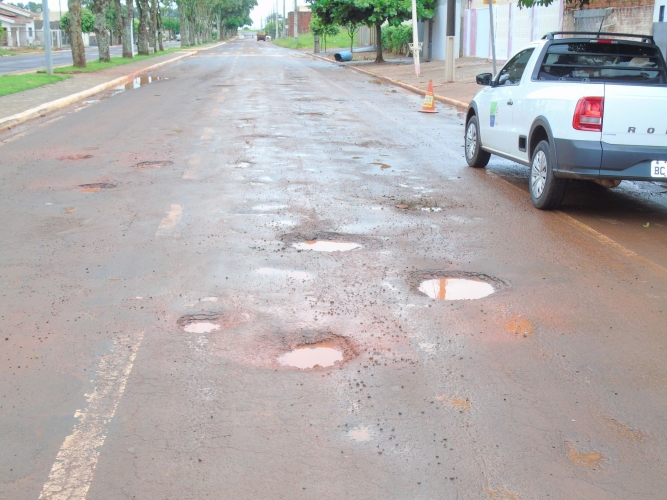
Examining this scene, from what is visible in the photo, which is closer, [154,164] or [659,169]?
[659,169]

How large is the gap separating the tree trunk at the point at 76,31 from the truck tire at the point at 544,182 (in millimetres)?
27306

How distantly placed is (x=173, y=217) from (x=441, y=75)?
25.4 metres

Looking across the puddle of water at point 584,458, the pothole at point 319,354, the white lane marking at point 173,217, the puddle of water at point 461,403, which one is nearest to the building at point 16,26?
the white lane marking at point 173,217

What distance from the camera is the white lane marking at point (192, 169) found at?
A: 10.3 m

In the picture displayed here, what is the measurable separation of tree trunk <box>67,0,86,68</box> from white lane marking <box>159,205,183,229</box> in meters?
26.2

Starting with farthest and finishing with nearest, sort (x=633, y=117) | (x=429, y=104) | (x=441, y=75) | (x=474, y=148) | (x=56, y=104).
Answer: (x=441, y=75)
(x=56, y=104)
(x=429, y=104)
(x=474, y=148)
(x=633, y=117)

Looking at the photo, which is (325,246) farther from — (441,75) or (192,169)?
(441,75)

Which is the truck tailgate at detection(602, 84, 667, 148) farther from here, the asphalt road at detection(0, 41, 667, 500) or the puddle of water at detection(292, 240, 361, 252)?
the puddle of water at detection(292, 240, 361, 252)

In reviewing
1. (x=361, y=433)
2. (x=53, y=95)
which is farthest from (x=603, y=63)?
(x=53, y=95)

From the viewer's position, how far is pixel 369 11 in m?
41.0

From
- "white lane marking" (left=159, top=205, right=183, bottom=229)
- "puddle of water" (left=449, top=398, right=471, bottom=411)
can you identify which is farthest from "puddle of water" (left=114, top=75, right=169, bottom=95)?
"puddle of water" (left=449, top=398, right=471, bottom=411)

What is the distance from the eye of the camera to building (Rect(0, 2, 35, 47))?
7594cm

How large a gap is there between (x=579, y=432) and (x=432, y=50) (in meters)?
42.8

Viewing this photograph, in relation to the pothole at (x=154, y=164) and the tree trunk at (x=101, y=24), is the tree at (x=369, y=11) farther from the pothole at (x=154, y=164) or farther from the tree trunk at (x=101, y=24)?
the pothole at (x=154, y=164)
